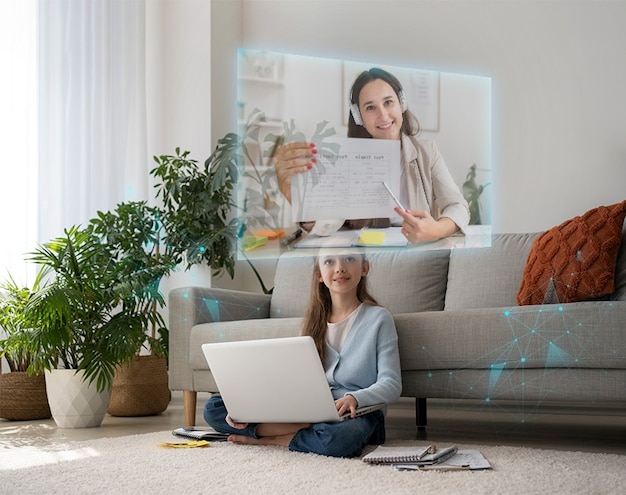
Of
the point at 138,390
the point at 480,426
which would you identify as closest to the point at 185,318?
the point at 138,390

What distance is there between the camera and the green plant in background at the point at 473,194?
192 cm

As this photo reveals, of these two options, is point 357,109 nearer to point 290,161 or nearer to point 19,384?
point 290,161

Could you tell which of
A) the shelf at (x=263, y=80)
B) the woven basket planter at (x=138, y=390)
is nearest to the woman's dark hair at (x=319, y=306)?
the shelf at (x=263, y=80)

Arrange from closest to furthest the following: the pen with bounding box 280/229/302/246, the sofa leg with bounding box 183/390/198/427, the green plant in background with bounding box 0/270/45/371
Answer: the pen with bounding box 280/229/302/246
the sofa leg with bounding box 183/390/198/427
the green plant in background with bounding box 0/270/45/371

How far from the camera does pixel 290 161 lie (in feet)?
6.58

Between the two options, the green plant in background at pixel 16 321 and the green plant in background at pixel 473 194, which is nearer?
the green plant in background at pixel 473 194

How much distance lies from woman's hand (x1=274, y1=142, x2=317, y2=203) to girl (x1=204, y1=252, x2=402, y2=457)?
27 cm

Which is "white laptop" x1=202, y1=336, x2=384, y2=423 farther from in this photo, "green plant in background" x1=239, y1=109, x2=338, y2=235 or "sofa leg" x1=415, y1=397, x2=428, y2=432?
"sofa leg" x1=415, y1=397, x2=428, y2=432

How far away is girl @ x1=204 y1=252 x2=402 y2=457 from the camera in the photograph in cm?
216

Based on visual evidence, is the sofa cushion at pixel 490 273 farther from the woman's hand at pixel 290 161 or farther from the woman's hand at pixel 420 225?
the woman's hand at pixel 290 161

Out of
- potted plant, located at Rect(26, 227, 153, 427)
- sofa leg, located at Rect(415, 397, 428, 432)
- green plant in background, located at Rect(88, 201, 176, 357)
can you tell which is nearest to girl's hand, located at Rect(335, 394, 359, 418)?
sofa leg, located at Rect(415, 397, 428, 432)

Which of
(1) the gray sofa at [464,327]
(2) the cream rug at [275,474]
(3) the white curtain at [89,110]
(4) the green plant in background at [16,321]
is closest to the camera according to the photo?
(2) the cream rug at [275,474]

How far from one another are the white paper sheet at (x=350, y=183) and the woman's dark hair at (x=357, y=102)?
2 cm

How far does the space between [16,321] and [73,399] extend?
1.13 feet
